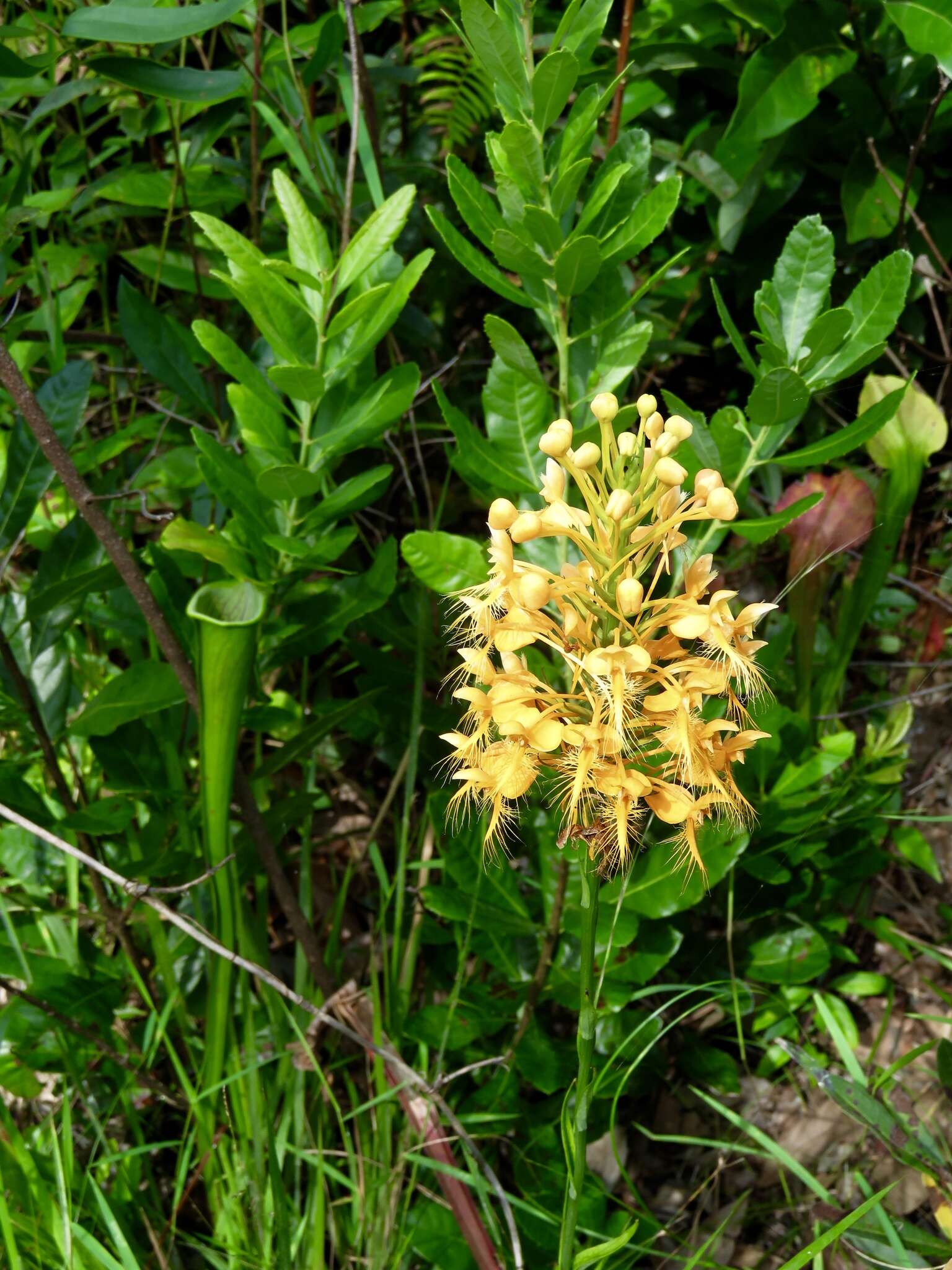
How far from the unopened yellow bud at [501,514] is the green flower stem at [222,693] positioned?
349 mm

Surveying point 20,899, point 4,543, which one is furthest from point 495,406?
point 20,899

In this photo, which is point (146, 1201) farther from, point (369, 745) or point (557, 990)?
point (369, 745)

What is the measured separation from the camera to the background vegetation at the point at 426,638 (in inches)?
51.0

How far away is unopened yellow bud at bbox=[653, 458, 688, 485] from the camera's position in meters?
0.84

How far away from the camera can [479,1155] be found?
4.12 ft

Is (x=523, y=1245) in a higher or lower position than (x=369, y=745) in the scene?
lower

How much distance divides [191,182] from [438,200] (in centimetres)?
46

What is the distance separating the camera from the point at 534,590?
0.85 meters

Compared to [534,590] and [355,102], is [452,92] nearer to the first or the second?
[355,102]

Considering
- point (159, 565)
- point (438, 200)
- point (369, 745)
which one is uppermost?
point (438, 200)

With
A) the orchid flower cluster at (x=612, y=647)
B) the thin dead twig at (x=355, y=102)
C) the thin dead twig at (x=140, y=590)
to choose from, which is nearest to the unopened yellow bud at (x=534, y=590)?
the orchid flower cluster at (x=612, y=647)

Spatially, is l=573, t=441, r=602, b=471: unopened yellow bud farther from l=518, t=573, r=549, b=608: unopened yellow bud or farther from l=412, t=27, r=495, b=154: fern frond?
l=412, t=27, r=495, b=154: fern frond

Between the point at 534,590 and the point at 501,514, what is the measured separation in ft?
0.29

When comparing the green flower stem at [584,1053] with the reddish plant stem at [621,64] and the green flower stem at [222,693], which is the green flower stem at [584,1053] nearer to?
the green flower stem at [222,693]
